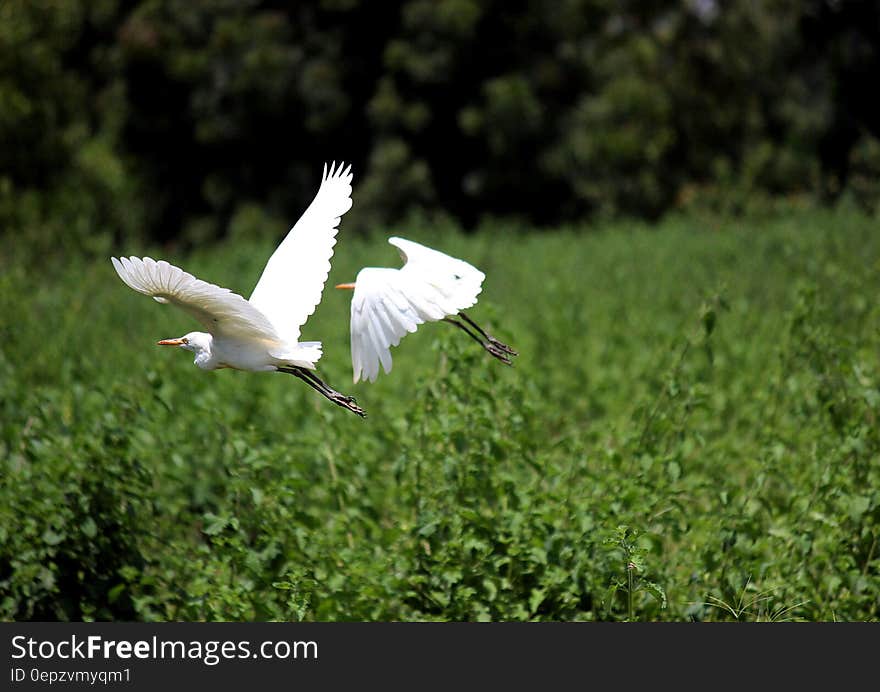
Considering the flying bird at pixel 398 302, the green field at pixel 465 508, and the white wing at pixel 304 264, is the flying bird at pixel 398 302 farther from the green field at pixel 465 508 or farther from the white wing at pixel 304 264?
the green field at pixel 465 508

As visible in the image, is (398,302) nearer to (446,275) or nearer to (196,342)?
(446,275)

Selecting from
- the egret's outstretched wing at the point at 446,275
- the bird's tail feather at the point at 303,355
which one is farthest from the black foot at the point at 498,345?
the bird's tail feather at the point at 303,355

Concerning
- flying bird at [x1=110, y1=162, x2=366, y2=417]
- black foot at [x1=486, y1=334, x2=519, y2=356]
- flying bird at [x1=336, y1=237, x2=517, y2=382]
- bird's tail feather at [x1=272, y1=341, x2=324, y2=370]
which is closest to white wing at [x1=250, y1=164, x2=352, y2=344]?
flying bird at [x1=110, y1=162, x2=366, y2=417]

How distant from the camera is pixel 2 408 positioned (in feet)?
20.0

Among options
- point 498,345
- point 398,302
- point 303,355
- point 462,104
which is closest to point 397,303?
point 398,302

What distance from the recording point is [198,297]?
303 centimetres

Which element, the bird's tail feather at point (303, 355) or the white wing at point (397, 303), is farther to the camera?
the bird's tail feather at point (303, 355)

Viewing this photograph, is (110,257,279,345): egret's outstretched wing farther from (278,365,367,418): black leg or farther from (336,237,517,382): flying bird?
(336,237,517,382): flying bird

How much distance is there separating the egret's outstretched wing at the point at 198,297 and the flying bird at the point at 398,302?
0.99 feet

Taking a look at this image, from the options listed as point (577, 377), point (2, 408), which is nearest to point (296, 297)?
point (2, 408)

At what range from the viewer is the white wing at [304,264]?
3506mm

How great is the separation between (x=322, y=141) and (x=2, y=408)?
15.7m

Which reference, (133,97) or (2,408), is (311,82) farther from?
(2,408)

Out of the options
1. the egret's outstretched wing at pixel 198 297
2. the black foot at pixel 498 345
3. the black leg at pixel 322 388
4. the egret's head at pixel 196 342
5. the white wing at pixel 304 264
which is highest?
the white wing at pixel 304 264
